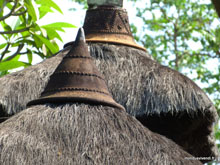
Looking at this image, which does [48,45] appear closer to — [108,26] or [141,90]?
[108,26]

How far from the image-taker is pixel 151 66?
362 cm

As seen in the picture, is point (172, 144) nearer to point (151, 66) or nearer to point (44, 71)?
point (151, 66)

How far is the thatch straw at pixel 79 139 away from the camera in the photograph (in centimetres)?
249

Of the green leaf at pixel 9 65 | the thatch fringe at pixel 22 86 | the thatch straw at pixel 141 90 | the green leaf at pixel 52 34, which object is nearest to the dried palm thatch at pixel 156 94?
the thatch straw at pixel 141 90

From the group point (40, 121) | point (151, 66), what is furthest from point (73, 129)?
point (151, 66)

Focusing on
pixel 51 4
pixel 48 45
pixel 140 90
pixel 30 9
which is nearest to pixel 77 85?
pixel 140 90

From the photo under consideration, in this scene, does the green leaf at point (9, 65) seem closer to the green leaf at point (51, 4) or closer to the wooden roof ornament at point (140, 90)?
the wooden roof ornament at point (140, 90)

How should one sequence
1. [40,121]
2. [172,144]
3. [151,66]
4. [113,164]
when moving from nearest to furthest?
[113,164], [40,121], [172,144], [151,66]

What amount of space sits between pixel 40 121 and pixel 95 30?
1.30m

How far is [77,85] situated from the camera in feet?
9.18

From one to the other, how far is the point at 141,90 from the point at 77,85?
2.35 feet

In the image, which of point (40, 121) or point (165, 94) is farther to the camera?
point (165, 94)

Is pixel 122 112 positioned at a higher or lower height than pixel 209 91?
lower

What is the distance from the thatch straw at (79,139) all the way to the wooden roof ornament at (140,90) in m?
0.54
